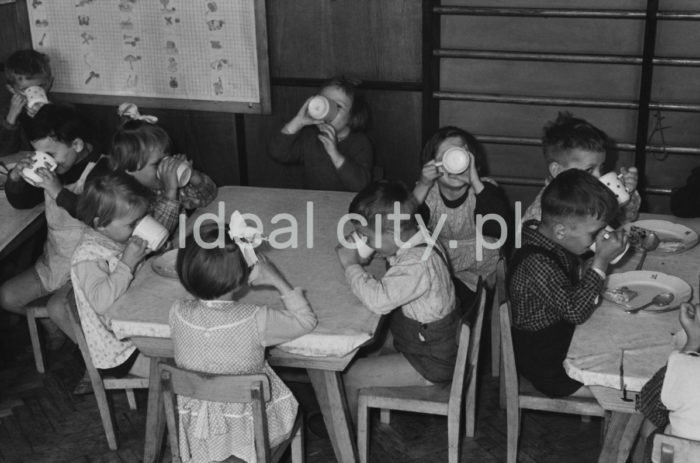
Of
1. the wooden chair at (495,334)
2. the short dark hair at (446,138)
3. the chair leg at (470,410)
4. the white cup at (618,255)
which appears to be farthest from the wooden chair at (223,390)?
the short dark hair at (446,138)

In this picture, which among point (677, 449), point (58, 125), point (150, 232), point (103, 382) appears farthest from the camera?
point (58, 125)

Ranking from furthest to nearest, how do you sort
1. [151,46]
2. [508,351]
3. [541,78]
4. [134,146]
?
[151,46] → [541,78] → [134,146] → [508,351]

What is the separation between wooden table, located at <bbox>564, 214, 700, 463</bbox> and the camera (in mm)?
2873

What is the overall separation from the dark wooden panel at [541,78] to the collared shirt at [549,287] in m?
1.69

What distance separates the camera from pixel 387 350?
12.3ft

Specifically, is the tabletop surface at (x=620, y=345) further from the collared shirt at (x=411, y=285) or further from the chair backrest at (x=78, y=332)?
the chair backrest at (x=78, y=332)

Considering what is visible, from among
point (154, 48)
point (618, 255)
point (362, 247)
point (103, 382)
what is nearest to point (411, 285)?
point (362, 247)

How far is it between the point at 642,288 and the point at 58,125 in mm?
2641

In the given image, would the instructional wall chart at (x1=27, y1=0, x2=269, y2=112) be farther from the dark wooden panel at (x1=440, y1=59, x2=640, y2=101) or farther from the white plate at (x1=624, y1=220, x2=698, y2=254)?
the white plate at (x1=624, y1=220, x2=698, y2=254)

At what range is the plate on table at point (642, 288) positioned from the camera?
327 cm

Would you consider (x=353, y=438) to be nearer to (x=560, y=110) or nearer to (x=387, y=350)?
(x=387, y=350)

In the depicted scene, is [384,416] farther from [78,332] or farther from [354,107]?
[354,107]

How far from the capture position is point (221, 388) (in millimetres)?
2844

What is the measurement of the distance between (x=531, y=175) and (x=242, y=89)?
66.2 inches
